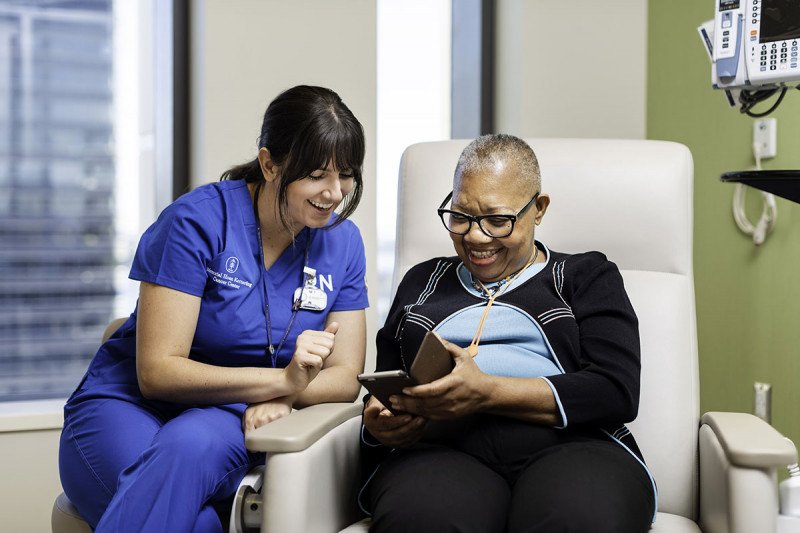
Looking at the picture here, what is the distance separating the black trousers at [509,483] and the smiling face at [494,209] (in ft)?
0.90

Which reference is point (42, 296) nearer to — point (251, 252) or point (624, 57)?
point (251, 252)

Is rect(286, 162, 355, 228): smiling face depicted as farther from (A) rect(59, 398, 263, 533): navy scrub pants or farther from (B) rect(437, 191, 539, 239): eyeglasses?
(A) rect(59, 398, 263, 533): navy scrub pants

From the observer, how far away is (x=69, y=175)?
2545 millimetres

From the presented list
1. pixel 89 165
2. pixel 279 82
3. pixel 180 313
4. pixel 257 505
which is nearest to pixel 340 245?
pixel 180 313

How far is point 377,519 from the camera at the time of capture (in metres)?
1.19

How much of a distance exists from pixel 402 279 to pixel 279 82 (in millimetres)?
1066

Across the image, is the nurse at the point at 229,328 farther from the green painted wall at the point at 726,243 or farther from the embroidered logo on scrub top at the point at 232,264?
the green painted wall at the point at 726,243

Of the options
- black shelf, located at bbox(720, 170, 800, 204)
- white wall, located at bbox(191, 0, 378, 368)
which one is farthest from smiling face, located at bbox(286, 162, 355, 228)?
white wall, located at bbox(191, 0, 378, 368)

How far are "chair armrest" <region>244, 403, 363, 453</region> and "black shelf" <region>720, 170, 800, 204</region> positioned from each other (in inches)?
31.7

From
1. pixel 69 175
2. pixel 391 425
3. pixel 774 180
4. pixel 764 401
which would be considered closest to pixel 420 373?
pixel 391 425

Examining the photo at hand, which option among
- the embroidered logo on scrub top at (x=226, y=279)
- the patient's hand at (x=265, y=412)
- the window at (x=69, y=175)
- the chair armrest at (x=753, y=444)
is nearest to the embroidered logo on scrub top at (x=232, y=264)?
the embroidered logo on scrub top at (x=226, y=279)

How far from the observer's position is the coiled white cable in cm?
214

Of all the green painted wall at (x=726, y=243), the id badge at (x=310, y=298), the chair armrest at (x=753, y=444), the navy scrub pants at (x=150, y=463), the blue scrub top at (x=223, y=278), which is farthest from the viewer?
the green painted wall at (x=726, y=243)

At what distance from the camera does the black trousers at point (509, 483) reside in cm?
112
